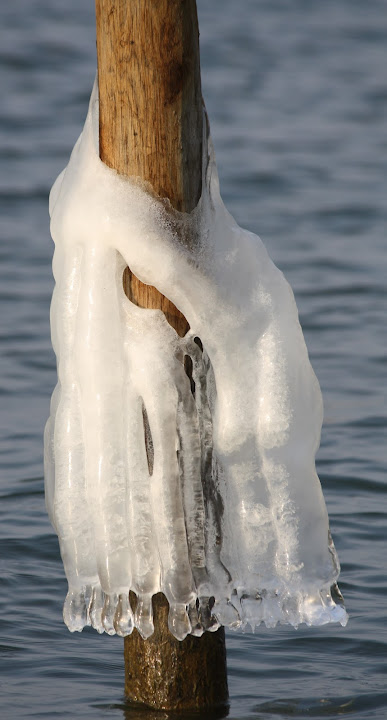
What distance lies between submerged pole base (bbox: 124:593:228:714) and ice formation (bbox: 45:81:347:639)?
11cm

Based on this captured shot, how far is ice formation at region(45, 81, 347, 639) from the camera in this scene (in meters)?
3.22

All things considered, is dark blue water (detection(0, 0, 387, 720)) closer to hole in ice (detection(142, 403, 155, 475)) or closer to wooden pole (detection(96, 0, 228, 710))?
hole in ice (detection(142, 403, 155, 475))

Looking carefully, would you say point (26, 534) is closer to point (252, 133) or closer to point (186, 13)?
point (186, 13)

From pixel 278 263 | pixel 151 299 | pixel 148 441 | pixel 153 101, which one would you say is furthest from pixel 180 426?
pixel 278 263

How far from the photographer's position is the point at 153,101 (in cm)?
314

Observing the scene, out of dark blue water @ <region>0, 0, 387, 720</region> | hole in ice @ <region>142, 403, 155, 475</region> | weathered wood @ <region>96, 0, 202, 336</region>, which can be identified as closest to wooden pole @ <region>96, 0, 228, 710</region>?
weathered wood @ <region>96, 0, 202, 336</region>

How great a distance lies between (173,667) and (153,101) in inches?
58.7

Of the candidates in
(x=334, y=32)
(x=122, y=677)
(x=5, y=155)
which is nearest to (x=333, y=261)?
(x=5, y=155)

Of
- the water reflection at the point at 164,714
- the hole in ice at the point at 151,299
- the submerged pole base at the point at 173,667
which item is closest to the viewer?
the hole in ice at the point at 151,299

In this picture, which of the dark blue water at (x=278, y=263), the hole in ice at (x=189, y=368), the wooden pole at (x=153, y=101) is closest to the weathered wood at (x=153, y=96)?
the wooden pole at (x=153, y=101)

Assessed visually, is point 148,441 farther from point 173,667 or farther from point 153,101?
point 153,101

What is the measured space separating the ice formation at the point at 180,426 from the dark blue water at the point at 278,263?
556 mm

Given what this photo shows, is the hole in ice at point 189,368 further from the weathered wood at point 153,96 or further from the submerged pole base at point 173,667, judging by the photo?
the submerged pole base at point 173,667

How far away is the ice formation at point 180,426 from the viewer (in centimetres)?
322
